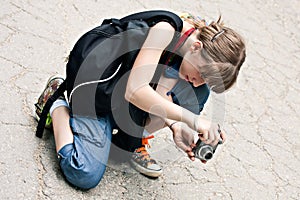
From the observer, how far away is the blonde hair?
1.61 meters

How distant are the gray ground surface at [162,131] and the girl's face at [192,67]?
0.46 m

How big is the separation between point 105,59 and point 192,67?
311 mm

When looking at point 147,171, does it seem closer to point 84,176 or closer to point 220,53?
point 84,176

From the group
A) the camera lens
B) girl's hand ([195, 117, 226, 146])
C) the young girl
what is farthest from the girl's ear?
the camera lens

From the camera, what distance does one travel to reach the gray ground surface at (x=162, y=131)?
173 cm

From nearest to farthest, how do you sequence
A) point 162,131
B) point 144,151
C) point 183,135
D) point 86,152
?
point 86,152
point 183,135
point 144,151
point 162,131

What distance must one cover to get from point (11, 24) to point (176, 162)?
112 centimetres

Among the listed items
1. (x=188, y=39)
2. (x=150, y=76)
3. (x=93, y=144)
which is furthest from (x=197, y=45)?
(x=93, y=144)

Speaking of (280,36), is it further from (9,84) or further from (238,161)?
(9,84)

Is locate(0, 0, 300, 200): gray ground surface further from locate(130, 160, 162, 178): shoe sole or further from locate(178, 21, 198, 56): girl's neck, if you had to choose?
locate(178, 21, 198, 56): girl's neck

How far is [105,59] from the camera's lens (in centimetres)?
169

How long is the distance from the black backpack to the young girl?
0.05m

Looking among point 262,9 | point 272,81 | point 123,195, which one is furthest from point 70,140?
point 262,9

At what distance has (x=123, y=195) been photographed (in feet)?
5.79
